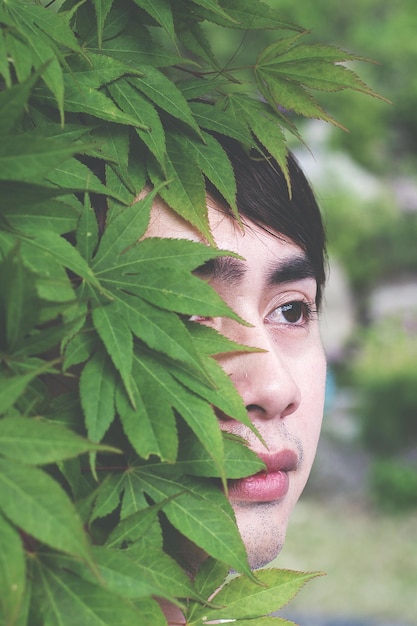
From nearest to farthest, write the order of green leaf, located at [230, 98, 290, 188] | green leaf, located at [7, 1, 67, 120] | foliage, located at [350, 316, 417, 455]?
green leaf, located at [7, 1, 67, 120]
green leaf, located at [230, 98, 290, 188]
foliage, located at [350, 316, 417, 455]

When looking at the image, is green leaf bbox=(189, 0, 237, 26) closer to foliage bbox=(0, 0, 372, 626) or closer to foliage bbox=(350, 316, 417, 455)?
foliage bbox=(0, 0, 372, 626)

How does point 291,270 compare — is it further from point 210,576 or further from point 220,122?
point 210,576

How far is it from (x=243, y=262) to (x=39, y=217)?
12.9 inches

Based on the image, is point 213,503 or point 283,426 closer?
point 213,503

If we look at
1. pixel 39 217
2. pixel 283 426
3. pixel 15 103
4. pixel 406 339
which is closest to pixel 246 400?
pixel 283 426

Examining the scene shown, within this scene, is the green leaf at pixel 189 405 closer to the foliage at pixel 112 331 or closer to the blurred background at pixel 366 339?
the foliage at pixel 112 331

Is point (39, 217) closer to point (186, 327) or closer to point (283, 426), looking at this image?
point (186, 327)

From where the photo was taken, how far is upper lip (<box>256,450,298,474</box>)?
3.70 ft

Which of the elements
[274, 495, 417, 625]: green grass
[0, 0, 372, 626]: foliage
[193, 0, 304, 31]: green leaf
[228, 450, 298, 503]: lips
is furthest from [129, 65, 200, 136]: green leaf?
[274, 495, 417, 625]: green grass

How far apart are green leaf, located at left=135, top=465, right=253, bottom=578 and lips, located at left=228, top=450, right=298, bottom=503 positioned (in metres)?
0.16

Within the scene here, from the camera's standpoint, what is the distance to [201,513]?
0.90 meters

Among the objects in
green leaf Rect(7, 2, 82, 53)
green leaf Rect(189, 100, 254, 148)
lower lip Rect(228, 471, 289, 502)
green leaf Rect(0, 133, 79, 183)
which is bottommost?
lower lip Rect(228, 471, 289, 502)

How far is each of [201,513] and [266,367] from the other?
0.81 ft

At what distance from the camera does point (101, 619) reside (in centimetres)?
73
